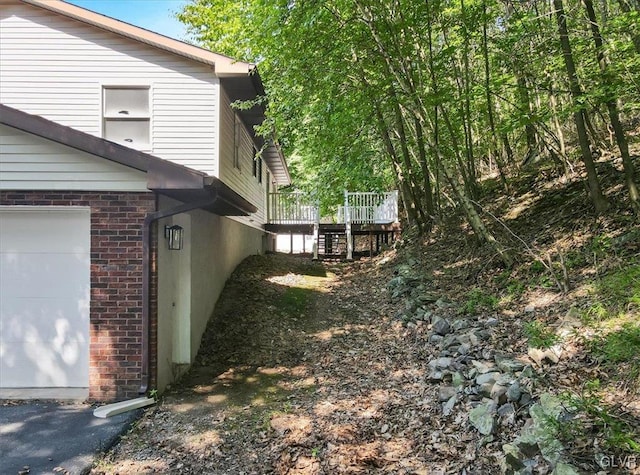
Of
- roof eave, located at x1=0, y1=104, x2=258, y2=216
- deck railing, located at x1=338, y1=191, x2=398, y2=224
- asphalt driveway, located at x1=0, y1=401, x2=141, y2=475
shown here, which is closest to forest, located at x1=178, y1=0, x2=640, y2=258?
roof eave, located at x1=0, y1=104, x2=258, y2=216

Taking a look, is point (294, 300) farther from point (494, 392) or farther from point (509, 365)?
point (494, 392)

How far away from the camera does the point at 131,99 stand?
8.60 meters

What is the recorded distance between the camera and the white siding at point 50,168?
5219mm

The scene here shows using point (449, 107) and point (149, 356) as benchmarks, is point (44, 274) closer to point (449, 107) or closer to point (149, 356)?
point (149, 356)

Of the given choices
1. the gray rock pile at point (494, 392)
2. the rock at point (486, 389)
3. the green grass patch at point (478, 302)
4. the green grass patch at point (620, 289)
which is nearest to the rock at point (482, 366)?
the gray rock pile at point (494, 392)

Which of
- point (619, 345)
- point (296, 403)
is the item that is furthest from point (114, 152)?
point (619, 345)

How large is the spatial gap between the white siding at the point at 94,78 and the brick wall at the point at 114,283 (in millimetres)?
3298

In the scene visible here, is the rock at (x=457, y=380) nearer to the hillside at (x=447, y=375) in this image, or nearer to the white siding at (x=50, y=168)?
the hillside at (x=447, y=375)

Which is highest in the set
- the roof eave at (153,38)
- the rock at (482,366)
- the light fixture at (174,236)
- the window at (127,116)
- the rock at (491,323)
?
the roof eave at (153,38)

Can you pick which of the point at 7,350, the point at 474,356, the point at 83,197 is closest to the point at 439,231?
the point at 474,356

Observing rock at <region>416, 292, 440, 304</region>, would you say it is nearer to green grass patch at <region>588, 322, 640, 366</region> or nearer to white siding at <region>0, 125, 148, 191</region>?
green grass patch at <region>588, 322, 640, 366</region>

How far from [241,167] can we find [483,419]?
874 centimetres

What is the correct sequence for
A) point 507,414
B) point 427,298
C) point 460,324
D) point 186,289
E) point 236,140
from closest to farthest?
point 507,414
point 460,324
point 186,289
point 427,298
point 236,140

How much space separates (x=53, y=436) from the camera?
14.0 ft
